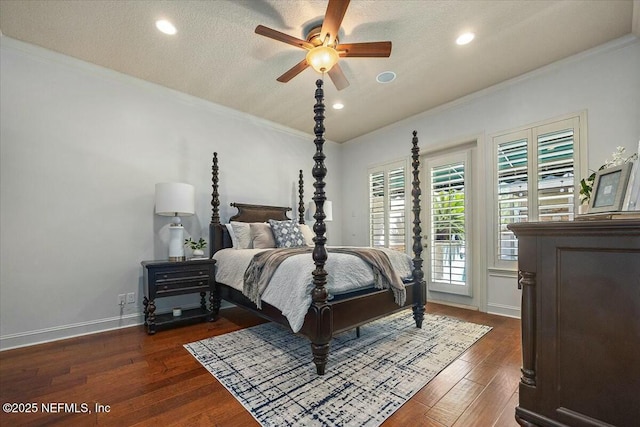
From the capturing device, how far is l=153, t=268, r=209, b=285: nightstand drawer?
10.2 feet

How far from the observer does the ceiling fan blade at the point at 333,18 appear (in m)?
1.98

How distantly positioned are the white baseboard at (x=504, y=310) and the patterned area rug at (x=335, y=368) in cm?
66

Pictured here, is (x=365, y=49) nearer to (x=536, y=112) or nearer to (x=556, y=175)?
(x=536, y=112)

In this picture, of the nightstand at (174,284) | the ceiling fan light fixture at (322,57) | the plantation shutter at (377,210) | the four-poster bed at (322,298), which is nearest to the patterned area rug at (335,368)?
the four-poster bed at (322,298)

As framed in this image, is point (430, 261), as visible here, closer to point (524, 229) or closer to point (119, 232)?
point (524, 229)

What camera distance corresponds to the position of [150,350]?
2617 mm

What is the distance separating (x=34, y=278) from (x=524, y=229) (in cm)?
410

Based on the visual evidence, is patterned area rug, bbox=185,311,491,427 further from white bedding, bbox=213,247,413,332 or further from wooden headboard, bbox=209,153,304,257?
wooden headboard, bbox=209,153,304,257

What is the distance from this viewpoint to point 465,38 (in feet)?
9.05

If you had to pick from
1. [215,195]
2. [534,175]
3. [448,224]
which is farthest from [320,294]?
[534,175]

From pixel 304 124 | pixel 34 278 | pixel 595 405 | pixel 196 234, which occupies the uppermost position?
pixel 304 124

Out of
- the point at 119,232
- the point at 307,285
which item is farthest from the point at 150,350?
the point at 307,285

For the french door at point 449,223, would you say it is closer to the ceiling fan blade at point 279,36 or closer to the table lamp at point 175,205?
the ceiling fan blade at point 279,36

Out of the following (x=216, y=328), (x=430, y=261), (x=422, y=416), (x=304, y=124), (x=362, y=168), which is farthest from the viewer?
(x=362, y=168)
